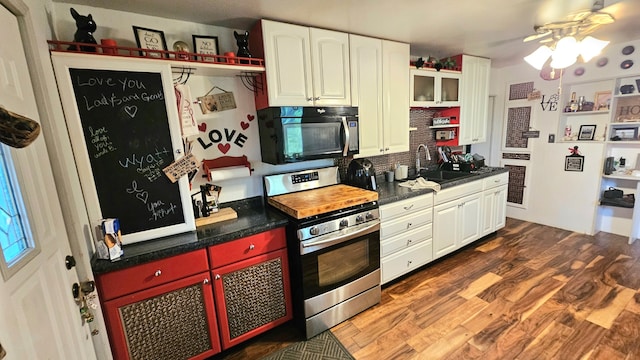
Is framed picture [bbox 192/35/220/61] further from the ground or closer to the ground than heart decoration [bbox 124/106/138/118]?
further from the ground

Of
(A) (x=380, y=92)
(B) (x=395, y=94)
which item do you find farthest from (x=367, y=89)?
(B) (x=395, y=94)

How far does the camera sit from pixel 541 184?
3932 mm

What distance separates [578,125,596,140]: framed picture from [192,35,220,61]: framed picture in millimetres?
4377

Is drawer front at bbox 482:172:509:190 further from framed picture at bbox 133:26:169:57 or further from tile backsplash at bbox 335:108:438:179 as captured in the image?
framed picture at bbox 133:26:169:57

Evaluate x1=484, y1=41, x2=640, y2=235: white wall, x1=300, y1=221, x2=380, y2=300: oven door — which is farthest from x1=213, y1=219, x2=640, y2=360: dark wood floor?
x1=484, y1=41, x2=640, y2=235: white wall

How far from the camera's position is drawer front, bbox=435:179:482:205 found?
2756mm

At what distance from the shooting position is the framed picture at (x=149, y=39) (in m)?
1.78

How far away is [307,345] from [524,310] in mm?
1735

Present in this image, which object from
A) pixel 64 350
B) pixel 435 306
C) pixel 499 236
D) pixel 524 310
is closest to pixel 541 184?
pixel 499 236

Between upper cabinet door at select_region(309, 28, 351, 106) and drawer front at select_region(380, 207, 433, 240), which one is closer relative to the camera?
upper cabinet door at select_region(309, 28, 351, 106)

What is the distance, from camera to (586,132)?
3.54 m

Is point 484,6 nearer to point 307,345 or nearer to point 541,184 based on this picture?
point 307,345

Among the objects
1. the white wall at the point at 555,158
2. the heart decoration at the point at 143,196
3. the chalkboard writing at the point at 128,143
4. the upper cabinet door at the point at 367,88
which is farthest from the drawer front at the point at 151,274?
the white wall at the point at 555,158

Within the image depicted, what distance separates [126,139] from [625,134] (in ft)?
16.4
